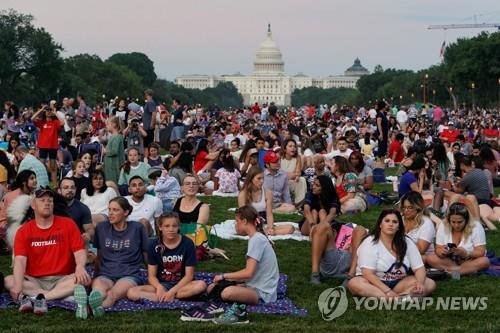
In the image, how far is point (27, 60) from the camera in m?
67.3

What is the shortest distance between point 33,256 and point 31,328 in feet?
3.66

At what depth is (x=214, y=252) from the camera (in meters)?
10.4

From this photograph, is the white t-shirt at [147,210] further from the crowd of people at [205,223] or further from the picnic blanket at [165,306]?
the picnic blanket at [165,306]

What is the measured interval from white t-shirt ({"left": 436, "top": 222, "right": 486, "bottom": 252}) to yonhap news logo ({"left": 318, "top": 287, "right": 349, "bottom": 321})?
4.90 ft

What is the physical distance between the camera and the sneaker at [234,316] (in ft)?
24.7

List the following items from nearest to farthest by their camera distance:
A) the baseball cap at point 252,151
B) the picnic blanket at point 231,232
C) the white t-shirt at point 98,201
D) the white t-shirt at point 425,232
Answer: the white t-shirt at point 425,232, the white t-shirt at point 98,201, the picnic blanket at point 231,232, the baseball cap at point 252,151

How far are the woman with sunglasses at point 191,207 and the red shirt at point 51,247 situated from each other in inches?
87.7

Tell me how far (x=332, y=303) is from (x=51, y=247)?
266 cm

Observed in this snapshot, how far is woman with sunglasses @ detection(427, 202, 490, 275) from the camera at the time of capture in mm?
9422

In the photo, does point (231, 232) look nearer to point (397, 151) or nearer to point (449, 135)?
point (397, 151)

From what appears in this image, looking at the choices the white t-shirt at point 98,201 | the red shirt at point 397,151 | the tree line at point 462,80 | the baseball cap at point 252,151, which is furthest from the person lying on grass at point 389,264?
the tree line at point 462,80

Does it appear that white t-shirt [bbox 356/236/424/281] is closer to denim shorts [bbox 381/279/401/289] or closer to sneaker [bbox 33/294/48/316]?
denim shorts [bbox 381/279/401/289]

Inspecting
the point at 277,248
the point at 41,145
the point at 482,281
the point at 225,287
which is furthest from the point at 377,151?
the point at 225,287

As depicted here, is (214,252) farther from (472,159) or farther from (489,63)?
(489,63)
